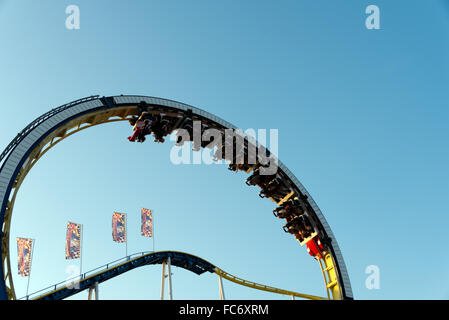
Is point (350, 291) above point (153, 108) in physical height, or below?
below

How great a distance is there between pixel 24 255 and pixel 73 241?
3869 millimetres

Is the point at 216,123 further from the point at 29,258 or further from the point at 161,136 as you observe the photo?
the point at 29,258

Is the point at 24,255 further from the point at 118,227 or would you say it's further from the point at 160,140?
the point at 160,140

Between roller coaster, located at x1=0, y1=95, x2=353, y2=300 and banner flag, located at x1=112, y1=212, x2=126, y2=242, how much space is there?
2.92 metres

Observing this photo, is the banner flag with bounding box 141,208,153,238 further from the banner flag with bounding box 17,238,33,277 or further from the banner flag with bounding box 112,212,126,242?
the banner flag with bounding box 17,238,33,277

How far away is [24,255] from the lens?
33062 millimetres

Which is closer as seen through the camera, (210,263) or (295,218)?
(295,218)

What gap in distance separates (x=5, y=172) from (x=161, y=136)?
424 inches

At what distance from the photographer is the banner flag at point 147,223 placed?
1437 inches

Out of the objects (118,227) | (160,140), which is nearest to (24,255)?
(118,227)

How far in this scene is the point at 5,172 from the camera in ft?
58.6

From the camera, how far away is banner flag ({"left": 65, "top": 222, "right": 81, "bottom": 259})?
1324 inches
